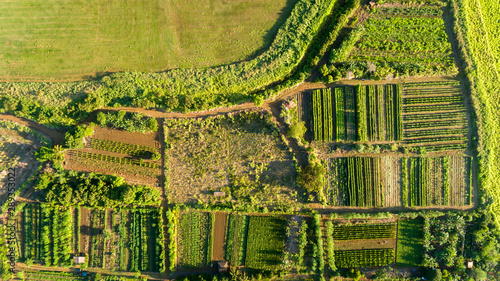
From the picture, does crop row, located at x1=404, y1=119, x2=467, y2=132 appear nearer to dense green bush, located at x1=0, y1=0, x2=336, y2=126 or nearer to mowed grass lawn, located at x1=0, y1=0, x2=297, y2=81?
dense green bush, located at x1=0, y1=0, x2=336, y2=126

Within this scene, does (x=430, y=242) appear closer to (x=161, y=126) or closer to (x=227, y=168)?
(x=227, y=168)

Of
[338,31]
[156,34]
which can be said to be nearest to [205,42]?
[156,34]

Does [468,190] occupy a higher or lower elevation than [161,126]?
lower

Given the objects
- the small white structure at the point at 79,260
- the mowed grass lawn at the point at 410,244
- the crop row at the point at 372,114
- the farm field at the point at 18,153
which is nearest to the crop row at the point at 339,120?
the crop row at the point at 372,114

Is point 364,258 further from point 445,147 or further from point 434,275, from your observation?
point 445,147

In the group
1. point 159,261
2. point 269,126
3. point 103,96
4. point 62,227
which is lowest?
point 159,261

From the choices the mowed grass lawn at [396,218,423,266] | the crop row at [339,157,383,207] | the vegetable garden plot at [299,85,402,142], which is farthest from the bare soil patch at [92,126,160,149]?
the mowed grass lawn at [396,218,423,266]
